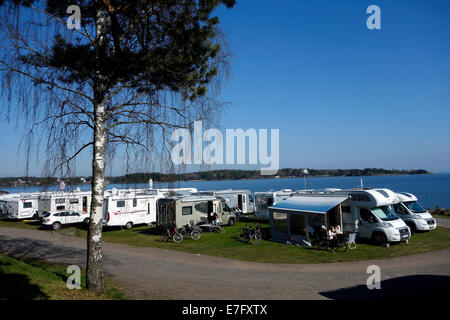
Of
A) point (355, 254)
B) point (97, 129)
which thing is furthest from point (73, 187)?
point (355, 254)

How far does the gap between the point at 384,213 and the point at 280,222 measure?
5113 mm

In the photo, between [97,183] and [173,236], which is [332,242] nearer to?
[173,236]

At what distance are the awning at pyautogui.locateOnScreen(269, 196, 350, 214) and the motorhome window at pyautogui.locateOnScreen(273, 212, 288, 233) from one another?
366 mm

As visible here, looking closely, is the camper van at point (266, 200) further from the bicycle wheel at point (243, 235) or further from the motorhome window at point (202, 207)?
the bicycle wheel at point (243, 235)

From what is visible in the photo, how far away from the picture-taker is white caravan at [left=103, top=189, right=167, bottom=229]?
72.5 feet

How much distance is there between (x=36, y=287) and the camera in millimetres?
7254

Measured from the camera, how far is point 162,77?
7.18 metres

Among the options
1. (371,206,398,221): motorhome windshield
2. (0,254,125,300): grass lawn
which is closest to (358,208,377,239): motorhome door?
(371,206,398,221): motorhome windshield

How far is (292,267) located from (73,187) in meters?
8.28

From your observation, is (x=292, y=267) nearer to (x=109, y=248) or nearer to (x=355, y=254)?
(x=355, y=254)

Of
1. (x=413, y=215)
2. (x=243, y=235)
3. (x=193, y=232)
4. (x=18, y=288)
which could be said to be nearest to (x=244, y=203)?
(x=243, y=235)

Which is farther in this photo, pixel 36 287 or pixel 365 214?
pixel 365 214

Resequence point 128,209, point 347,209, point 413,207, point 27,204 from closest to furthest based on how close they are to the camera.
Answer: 1. point 347,209
2. point 413,207
3. point 128,209
4. point 27,204

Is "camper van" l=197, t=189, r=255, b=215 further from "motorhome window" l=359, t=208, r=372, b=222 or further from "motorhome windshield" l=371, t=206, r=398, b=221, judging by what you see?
"motorhome windshield" l=371, t=206, r=398, b=221
